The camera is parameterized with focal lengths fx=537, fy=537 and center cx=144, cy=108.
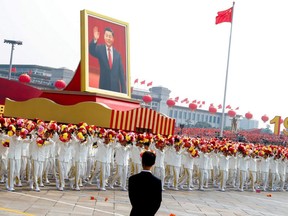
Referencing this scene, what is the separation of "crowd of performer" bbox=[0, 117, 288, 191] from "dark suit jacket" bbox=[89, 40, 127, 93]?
1032 cm

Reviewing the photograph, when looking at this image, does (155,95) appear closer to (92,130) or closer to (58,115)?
(58,115)

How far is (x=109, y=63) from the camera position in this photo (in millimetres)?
31078

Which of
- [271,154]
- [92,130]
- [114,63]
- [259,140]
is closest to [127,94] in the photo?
[114,63]

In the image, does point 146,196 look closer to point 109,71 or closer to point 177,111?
point 109,71

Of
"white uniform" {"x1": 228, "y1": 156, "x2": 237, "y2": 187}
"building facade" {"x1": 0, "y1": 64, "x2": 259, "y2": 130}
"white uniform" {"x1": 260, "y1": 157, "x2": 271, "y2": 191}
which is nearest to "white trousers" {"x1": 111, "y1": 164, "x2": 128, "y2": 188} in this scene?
"white uniform" {"x1": 228, "y1": 156, "x2": 237, "y2": 187}

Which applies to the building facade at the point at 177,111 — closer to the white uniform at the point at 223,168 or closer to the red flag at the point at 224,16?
the red flag at the point at 224,16

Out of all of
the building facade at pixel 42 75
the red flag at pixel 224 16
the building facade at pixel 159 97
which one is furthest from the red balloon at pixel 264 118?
the red flag at pixel 224 16

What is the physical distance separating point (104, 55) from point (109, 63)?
23.5 inches

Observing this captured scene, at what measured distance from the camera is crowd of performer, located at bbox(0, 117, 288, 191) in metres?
14.3

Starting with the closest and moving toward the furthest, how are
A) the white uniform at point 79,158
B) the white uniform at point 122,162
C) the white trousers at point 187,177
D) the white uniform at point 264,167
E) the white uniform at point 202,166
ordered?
the white uniform at point 79,158 → the white uniform at point 122,162 → the white trousers at point 187,177 → the white uniform at point 202,166 → the white uniform at point 264,167

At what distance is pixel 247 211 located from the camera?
1474 centimetres

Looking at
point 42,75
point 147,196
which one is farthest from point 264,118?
point 147,196

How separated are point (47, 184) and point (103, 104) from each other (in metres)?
11.4

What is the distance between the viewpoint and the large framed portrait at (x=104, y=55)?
1166 inches
